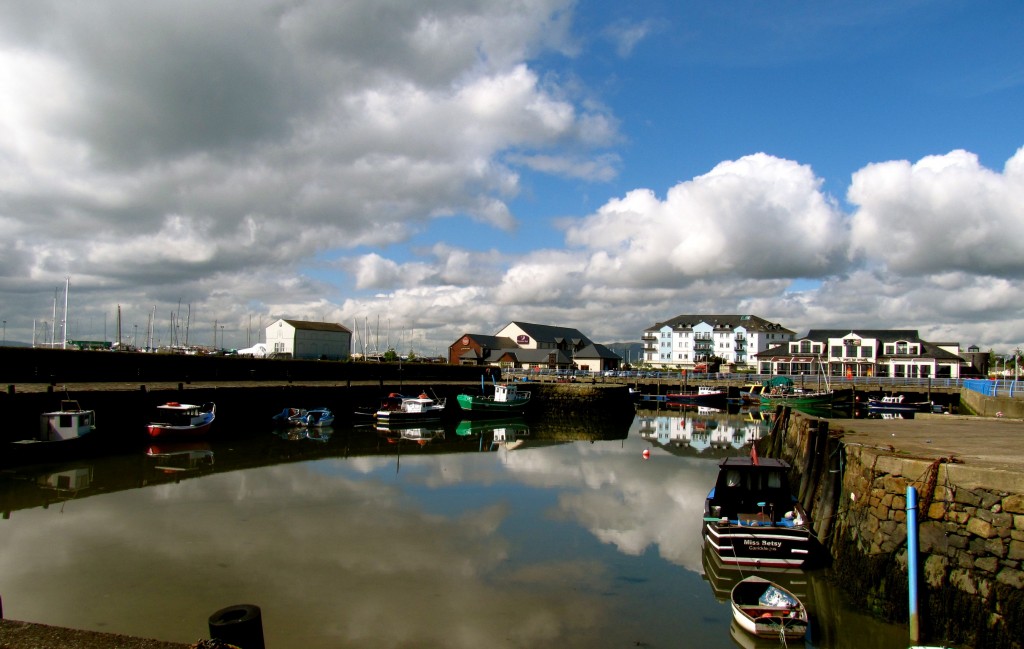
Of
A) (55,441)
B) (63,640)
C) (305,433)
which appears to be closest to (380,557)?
(63,640)

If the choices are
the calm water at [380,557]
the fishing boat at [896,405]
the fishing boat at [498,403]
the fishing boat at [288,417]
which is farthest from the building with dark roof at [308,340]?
the fishing boat at [896,405]

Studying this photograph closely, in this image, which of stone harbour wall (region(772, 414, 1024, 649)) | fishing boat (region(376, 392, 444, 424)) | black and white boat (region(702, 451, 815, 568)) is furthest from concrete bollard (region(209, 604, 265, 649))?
Answer: fishing boat (region(376, 392, 444, 424))

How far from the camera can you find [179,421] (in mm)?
31844

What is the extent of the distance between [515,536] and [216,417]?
89.1ft

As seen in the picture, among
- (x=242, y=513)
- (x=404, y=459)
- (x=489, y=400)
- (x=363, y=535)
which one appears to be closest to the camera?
(x=363, y=535)

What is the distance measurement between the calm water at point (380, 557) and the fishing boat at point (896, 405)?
114 feet

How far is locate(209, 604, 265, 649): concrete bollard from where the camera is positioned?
19.4 feet

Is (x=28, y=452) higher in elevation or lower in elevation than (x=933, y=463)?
lower

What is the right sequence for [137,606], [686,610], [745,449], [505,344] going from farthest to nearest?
[505,344]
[745,449]
[686,610]
[137,606]

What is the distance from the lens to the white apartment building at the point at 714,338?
120 meters

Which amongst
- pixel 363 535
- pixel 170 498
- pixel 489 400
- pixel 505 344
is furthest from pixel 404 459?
pixel 505 344

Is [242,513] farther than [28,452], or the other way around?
[28,452]

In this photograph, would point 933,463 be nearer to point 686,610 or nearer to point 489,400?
point 686,610

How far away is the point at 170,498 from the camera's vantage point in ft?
62.9
